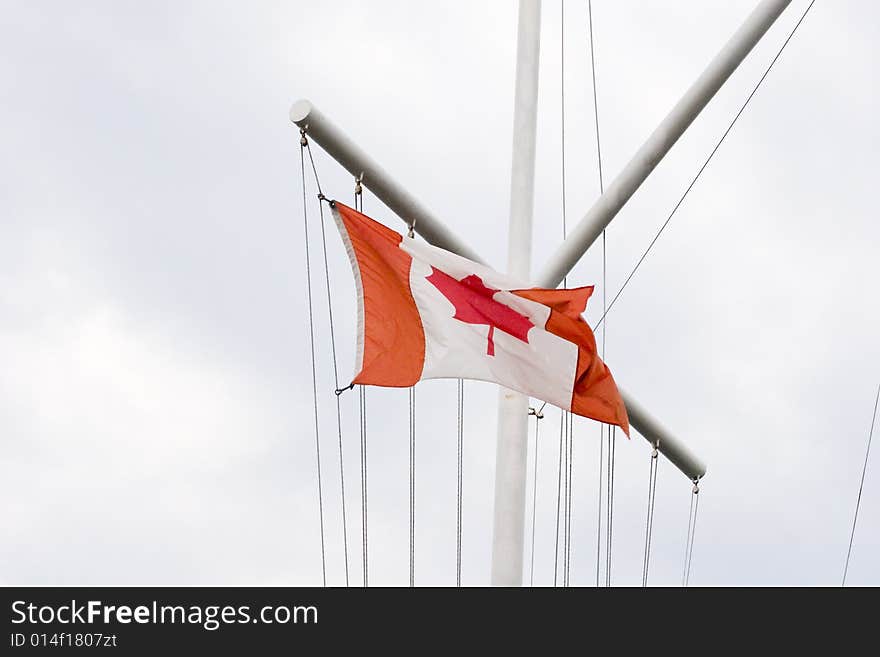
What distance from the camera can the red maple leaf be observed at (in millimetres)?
12570

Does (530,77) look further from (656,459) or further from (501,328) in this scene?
(656,459)

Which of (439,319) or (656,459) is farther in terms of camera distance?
(656,459)

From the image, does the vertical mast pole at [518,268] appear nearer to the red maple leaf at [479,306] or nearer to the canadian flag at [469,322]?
the canadian flag at [469,322]

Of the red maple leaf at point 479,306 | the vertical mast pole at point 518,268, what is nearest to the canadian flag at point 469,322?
the red maple leaf at point 479,306

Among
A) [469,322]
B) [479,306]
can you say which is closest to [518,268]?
[479,306]

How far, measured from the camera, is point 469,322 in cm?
1259

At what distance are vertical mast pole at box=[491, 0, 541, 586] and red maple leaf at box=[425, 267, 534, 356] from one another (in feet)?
1.44

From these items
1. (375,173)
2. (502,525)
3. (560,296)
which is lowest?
(502,525)

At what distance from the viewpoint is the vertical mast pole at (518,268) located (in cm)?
1220

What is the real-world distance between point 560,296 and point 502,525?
1.83 meters

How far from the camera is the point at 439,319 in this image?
12445 millimetres

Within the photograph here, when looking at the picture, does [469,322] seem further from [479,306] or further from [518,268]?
[518,268]
